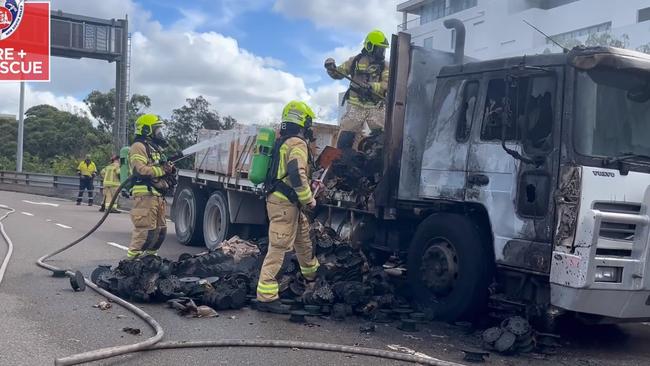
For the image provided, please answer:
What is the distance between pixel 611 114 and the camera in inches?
219

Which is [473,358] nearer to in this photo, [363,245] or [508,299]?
[508,299]

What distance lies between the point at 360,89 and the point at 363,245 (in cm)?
188

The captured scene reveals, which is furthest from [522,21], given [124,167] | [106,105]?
[106,105]

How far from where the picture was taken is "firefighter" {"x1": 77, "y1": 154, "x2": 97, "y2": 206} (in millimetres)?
22672

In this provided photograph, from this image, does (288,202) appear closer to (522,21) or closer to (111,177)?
(522,21)

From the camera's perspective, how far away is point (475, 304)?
6184 mm

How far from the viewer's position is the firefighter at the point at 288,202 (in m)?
6.82

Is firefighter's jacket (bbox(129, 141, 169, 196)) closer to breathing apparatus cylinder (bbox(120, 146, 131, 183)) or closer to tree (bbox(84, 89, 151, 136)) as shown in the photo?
breathing apparatus cylinder (bbox(120, 146, 131, 183))

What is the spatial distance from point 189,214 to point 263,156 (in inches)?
202

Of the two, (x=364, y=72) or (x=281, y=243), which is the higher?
(x=364, y=72)

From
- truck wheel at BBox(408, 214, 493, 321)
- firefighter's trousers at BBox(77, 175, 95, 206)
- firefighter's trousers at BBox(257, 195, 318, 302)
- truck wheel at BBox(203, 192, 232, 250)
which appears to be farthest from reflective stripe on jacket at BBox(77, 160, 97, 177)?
truck wheel at BBox(408, 214, 493, 321)

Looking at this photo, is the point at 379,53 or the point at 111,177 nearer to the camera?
the point at 379,53

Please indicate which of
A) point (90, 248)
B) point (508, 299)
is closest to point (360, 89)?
point (508, 299)

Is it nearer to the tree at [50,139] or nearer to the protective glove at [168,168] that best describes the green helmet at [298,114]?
the protective glove at [168,168]
